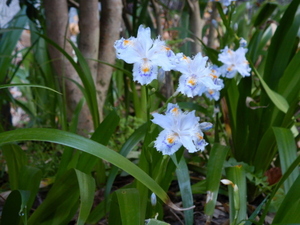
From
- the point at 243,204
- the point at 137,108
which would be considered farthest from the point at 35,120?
the point at 243,204

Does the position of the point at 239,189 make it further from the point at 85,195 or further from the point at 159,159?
the point at 85,195

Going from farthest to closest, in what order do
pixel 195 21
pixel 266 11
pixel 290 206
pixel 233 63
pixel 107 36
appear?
pixel 195 21 < pixel 107 36 < pixel 266 11 < pixel 233 63 < pixel 290 206

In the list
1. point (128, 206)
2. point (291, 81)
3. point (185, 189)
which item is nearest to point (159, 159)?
point (185, 189)

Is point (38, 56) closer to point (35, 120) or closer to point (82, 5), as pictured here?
point (35, 120)

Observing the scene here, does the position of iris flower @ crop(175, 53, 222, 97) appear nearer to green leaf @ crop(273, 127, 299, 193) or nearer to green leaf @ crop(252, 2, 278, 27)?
green leaf @ crop(273, 127, 299, 193)

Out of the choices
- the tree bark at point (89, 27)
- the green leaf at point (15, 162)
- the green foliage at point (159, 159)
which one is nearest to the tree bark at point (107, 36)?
the tree bark at point (89, 27)

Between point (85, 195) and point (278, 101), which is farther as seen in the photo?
point (278, 101)

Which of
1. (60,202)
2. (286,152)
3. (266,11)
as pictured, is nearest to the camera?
(60,202)
